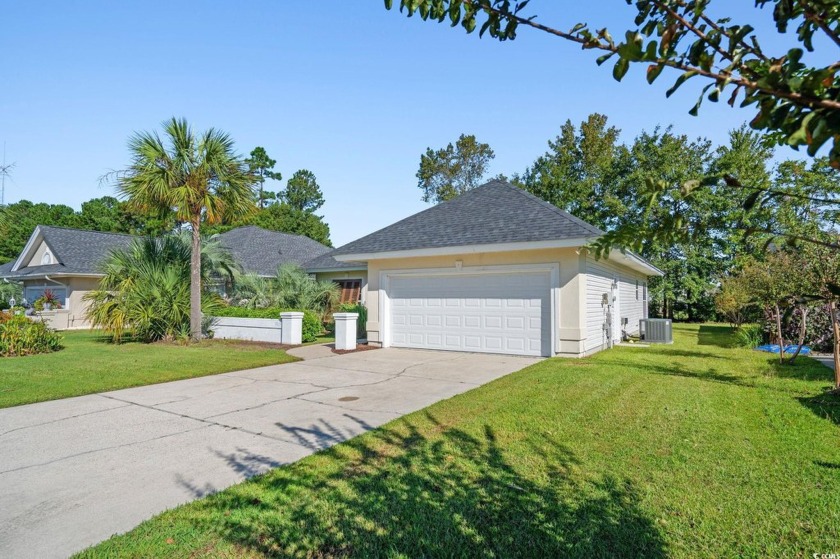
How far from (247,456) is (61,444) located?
2.29 m

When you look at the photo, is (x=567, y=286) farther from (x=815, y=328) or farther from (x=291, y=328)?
(x=291, y=328)

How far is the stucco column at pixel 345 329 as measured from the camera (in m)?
12.8

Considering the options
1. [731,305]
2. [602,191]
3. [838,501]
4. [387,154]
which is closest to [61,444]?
[838,501]

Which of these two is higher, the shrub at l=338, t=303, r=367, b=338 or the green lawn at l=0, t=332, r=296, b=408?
the shrub at l=338, t=303, r=367, b=338

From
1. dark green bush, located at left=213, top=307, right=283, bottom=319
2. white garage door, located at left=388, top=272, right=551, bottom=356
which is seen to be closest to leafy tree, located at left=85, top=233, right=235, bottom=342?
dark green bush, located at left=213, top=307, right=283, bottom=319

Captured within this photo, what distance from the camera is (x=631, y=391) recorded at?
7.24 metres

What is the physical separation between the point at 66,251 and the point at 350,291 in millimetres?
14718

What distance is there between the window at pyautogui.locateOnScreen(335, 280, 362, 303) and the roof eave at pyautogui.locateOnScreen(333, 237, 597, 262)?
614 centimetres

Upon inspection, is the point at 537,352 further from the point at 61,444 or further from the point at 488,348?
the point at 61,444

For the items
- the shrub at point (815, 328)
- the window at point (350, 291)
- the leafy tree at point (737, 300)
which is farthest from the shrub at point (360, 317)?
the leafy tree at point (737, 300)

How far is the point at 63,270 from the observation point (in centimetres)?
2081

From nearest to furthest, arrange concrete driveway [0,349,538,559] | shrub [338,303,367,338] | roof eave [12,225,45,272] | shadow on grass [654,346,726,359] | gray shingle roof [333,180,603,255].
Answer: concrete driveway [0,349,538,559]
gray shingle roof [333,180,603,255]
shadow on grass [654,346,726,359]
shrub [338,303,367,338]
roof eave [12,225,45,272]

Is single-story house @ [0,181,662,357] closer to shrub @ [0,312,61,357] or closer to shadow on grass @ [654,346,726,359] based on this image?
shadow on grass @ [654,346,726,359]

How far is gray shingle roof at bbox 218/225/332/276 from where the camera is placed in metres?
22.9
